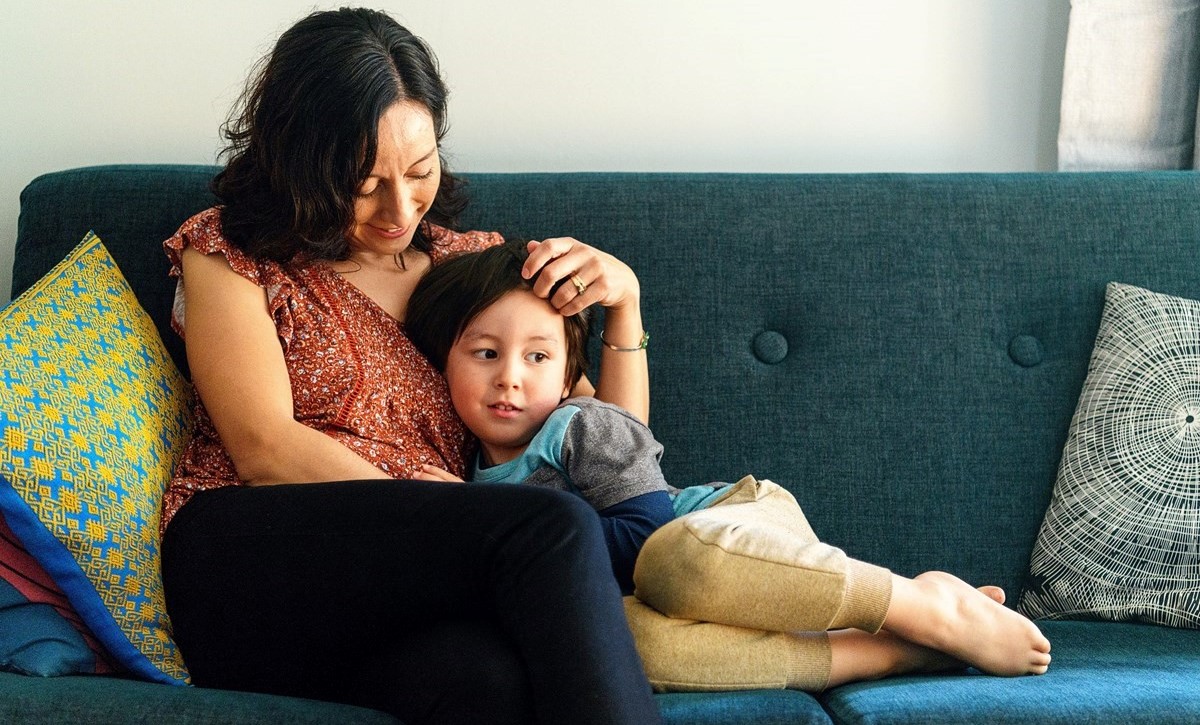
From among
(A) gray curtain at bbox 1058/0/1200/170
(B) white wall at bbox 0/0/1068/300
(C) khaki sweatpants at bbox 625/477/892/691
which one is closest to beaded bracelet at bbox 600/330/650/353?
(C) khaki sweatpants at bbox 625/477/892/691

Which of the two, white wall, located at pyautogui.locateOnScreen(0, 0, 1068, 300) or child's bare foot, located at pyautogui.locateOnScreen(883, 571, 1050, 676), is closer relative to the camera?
child's bare foot, located at pyautogui.locateOnScreen(883, 571, 1050, 676)

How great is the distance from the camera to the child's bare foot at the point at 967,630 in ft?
4.50

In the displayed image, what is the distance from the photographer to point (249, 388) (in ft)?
4.75

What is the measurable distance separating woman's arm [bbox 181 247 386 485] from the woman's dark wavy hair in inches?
2.9

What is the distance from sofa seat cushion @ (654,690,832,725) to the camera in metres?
1.24

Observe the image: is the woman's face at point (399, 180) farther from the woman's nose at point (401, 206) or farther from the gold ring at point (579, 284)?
the gold ring at point (579, 284)

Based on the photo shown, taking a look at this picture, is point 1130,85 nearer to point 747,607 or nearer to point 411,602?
point 747,607

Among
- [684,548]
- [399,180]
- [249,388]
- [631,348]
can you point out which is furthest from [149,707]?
[631,348]

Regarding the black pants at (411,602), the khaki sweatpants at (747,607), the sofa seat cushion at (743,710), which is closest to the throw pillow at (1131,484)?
the khaki sweatpants at (747,607)

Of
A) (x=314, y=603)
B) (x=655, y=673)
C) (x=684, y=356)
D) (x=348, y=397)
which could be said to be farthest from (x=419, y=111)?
(x=655, y=673)

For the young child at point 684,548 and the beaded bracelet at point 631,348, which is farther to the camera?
the beaded bracelet at point 631,348

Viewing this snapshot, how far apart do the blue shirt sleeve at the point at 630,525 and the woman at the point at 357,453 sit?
Result: 8.9 inches

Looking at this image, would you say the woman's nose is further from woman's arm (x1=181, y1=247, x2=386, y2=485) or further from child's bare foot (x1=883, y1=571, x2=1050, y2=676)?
child's bare foot (x1=883, y1=571, x2=1050, y2=676)

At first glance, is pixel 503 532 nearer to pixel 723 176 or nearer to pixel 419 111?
pixel 419 111
